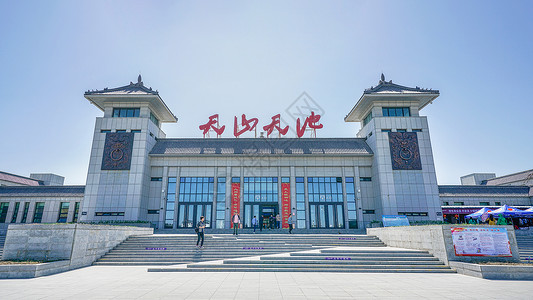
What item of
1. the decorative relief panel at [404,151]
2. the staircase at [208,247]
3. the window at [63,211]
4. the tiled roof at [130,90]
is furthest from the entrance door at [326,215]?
the window at [63,211]

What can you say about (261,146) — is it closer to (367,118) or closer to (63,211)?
(367,118)

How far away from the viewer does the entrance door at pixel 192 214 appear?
30.2 m

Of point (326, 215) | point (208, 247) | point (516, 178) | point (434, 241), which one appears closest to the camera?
point (434, 241)

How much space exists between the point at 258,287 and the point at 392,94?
1114 inches

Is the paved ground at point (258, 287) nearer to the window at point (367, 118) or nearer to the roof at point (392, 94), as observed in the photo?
the roof at point (392, 94)

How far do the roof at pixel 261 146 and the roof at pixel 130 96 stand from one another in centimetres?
442

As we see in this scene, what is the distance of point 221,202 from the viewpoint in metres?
30.8

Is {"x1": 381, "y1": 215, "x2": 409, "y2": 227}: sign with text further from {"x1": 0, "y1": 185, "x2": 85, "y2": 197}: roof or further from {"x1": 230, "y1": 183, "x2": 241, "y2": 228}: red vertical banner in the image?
{"x1": 0, "y1": 185, "x2": 85, "y2": 197}: roof

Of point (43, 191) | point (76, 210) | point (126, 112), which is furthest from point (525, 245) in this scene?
point (43, 191)

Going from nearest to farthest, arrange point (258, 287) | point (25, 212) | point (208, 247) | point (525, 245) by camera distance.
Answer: point (258, 287), point (208, 247), point (525, 245), point (25, 212)

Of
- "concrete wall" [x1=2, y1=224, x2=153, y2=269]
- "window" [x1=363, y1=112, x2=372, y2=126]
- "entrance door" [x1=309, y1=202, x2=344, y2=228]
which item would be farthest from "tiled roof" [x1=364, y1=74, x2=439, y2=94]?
"concrete wall" [x1=2, y1=224, x2=153, y2=269]

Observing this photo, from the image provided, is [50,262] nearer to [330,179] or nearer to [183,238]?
[183,238]

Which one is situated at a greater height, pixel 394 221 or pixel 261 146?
pixel 261 146

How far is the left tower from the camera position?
2922 centimetres
